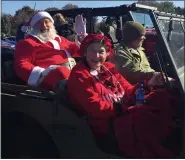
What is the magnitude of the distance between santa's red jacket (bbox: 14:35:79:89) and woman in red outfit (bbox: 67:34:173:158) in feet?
1.46

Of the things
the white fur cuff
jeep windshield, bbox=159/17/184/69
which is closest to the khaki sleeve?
jeep windshield, bbox=159/17/184/69

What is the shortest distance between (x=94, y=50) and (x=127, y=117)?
619 mm

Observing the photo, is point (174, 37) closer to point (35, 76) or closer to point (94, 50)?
point (94, 50)

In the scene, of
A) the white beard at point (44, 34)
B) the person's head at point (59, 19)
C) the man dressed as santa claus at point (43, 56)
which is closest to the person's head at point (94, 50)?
the man dressed as santa claus at point (43, 56)

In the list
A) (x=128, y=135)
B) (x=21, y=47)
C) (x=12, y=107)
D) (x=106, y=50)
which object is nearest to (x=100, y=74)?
(x=106, y=50)

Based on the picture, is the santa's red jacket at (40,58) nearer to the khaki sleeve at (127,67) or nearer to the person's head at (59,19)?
the khaki sleeve at (127,67)

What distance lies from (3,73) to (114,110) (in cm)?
137

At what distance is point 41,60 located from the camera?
3.57 meters

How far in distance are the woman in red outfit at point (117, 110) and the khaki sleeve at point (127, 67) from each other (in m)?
0.41

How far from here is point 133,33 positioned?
3.42 m

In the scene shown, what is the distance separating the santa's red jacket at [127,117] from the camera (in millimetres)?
2627

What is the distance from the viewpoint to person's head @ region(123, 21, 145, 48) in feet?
11.2

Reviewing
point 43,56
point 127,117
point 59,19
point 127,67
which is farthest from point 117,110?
point 59,19

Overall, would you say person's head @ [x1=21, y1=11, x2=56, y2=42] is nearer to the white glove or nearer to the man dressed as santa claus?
the man dressed as santa claus
